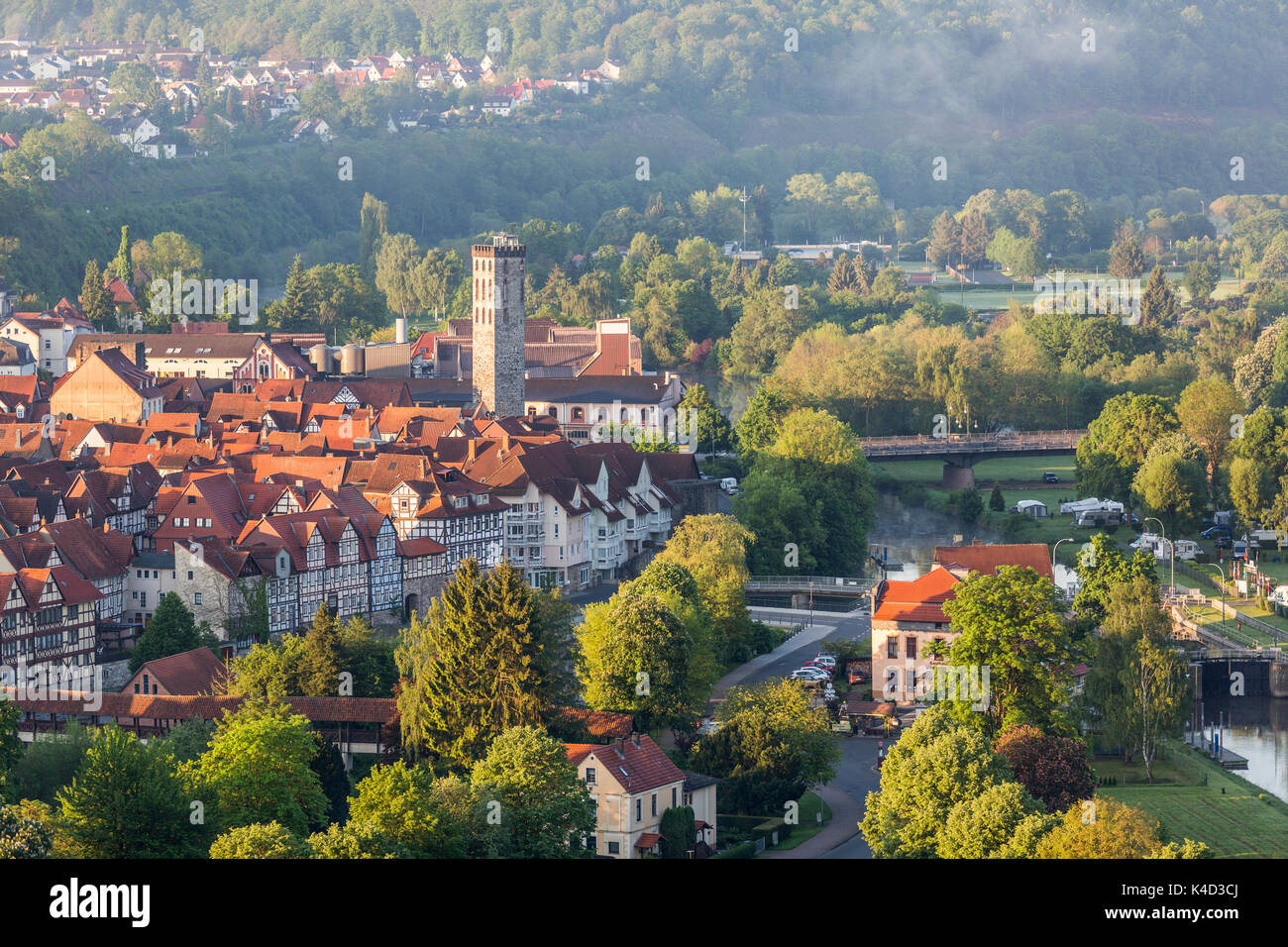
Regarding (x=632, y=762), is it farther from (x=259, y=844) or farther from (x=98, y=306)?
(x=98, y=306)

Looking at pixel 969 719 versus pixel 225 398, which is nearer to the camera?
pixel 969 719

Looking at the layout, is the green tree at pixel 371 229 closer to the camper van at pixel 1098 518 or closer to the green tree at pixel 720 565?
the camper van at pixel 1098 518

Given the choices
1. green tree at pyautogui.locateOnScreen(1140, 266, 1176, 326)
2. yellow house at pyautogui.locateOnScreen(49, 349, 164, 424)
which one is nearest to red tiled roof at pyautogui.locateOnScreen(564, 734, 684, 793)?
yellow house at pyautogui.locateOnScreen(49, 349, 164, 424)

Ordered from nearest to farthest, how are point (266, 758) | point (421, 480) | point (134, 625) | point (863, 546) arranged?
point (266, 758)
point (134, 625)
point (421, 480)
point (863, 546)

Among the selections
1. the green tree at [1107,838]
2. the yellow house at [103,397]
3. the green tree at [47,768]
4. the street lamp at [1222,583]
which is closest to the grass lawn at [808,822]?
the green tree at [1107,838]
